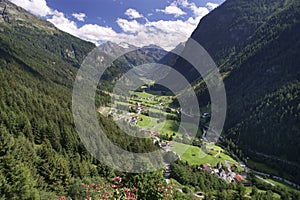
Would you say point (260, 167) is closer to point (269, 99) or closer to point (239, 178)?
point (239, 178)

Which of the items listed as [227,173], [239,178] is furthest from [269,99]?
[239,178]

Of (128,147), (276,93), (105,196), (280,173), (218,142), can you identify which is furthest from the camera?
(276,93)

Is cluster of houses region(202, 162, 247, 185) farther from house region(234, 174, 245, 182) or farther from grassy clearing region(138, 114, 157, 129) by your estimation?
grassy clearing region(138, 114, 157, 129)

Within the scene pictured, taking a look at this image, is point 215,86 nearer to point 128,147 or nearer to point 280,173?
point 280,173

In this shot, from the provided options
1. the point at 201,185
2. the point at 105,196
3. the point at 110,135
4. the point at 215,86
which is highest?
the point at 215,86

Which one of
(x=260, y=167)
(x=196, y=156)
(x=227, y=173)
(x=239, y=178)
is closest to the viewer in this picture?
(x=239, y=178)

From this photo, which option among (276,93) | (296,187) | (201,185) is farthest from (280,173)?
(276,93)
